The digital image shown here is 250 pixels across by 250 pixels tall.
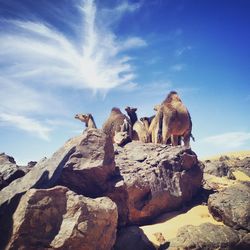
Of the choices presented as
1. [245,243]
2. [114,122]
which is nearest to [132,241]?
[245,243]

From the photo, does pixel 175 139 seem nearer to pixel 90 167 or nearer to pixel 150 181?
pixel 150 181

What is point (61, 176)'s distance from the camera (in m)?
7.78

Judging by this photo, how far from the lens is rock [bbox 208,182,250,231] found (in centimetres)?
785

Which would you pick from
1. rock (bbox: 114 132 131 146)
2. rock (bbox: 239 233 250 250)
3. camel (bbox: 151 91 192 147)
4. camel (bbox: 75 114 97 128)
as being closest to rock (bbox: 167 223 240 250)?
rock (bbox: 239 233 250 250)

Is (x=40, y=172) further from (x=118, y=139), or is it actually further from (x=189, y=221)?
(x=118, y=139)

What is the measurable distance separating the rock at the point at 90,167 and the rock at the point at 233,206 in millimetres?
3116

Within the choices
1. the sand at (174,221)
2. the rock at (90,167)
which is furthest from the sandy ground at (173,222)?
the rock at (90,167)

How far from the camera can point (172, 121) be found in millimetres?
16953

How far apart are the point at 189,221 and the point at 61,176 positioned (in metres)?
3.85

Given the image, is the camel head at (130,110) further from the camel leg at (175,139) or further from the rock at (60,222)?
the rock at (60,222)

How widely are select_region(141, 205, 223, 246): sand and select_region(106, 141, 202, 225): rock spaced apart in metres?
0.35

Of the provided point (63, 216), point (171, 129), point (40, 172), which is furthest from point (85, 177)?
point (171, 129)

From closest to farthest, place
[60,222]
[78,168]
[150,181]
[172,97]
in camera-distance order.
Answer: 1. [60,222]
2. [78,168]
3. [150,181]
4. [172,97]

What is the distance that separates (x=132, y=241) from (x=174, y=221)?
185cm
